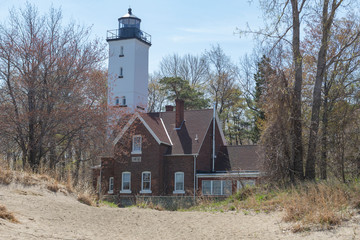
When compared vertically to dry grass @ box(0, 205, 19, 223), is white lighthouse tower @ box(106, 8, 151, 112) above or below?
above

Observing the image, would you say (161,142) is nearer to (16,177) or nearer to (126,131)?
(126,131)

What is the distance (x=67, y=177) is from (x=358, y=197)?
1110cm

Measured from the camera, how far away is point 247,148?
35125mm

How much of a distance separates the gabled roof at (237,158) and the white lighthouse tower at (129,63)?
12731mm

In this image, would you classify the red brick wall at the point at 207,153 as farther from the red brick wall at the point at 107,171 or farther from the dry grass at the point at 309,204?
the dry grass at the point at 309,204

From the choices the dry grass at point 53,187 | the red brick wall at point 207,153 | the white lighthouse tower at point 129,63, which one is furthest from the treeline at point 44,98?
the white lighthouse tower at point 129,63

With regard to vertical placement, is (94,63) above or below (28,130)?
above

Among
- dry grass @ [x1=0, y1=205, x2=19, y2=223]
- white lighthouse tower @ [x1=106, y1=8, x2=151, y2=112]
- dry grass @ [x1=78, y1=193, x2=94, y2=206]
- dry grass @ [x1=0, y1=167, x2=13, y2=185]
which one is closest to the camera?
dry grass @ [x1=0, y1=205, x2=19, y2=223]

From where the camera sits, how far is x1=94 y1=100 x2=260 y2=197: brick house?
105 feet

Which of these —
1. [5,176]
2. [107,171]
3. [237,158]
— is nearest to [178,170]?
[237,158]

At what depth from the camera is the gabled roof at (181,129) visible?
3319cm

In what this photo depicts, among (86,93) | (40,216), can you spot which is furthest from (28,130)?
(40,216)

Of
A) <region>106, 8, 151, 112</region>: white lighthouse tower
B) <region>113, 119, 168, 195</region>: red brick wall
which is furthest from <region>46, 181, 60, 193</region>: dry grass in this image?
<region>106, 8, 151, 112</region>: white lighthouse tower

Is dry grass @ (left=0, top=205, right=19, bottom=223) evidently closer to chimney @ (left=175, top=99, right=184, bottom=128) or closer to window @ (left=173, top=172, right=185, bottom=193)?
window @ (left=173, top=172, right=185, bottom=193)
